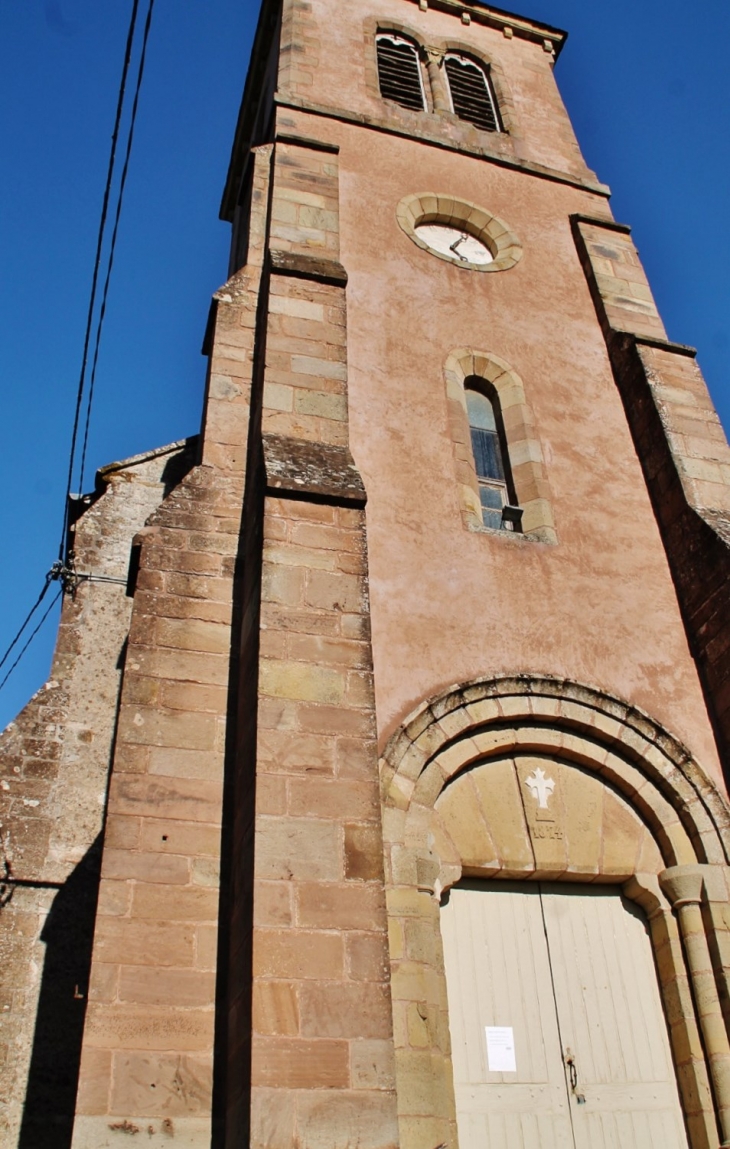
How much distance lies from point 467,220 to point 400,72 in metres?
3.40

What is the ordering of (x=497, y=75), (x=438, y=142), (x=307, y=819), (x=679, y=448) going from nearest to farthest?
1. (x=307, y=819)
2. (x=679, y=448)
3. (x=438, y=142)
4. (x=497, y=75)

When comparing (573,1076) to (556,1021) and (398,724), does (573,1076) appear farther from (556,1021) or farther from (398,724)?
→ (398,724)

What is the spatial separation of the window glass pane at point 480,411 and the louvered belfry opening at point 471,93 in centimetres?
513

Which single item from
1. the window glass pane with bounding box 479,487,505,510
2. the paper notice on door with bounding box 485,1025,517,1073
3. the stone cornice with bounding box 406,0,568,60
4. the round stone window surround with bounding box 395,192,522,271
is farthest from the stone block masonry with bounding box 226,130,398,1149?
the stone cornice with bounding box 406,0,568,60

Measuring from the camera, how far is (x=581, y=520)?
27.0ft

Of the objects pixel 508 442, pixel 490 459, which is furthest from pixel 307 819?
pixel 508 442

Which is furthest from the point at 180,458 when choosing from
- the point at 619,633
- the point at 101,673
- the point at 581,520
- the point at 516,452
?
the point at 619,633

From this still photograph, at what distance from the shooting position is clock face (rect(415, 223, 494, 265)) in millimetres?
10227

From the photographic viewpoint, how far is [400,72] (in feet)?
42.0

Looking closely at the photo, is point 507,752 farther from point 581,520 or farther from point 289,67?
point 289,67

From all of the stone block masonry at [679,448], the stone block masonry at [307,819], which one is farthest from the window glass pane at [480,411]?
the stone block masonry at [307,819]

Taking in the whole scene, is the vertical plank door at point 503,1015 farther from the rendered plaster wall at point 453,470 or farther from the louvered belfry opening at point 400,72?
the louvered belfry opening at point 400,72

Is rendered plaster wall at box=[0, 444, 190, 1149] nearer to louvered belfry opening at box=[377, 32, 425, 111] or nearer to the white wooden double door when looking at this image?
the white wooden double door

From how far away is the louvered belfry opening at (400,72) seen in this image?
12.4m
